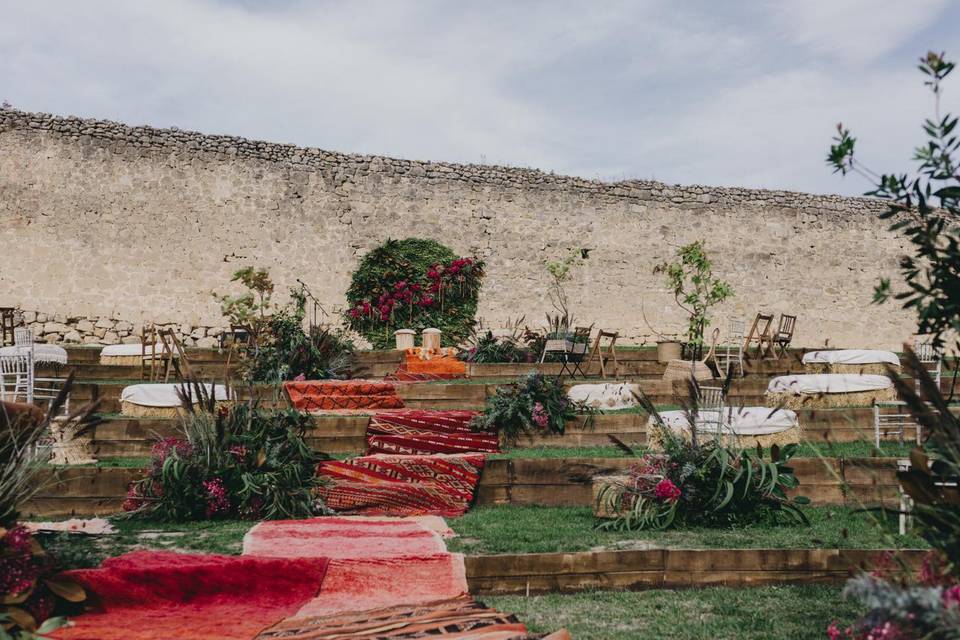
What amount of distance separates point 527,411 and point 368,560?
343cm

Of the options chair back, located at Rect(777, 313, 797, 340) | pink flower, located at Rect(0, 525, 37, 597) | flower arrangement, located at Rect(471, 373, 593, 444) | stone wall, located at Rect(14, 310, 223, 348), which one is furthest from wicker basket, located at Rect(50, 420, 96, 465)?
chair back, located at Rect(777, 313, 797, 340)

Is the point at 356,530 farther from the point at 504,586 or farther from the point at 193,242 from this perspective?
the point at 193,242

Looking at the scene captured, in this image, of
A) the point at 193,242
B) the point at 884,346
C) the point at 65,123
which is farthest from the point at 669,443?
the point at 884,346

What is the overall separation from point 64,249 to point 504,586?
11.6m

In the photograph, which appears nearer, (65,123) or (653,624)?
(653,624)

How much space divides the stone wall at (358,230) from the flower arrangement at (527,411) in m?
7.43

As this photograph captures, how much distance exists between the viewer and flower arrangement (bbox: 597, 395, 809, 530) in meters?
4.76

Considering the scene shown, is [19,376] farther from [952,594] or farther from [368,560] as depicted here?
[952,594]

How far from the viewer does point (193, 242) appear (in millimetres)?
13734

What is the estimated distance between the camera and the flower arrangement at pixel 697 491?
476 centimetres

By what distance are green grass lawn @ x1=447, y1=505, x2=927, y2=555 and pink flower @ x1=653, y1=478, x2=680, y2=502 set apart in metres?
0.18

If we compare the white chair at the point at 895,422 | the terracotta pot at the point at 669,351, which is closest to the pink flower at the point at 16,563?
the white chair at the point at 895,422

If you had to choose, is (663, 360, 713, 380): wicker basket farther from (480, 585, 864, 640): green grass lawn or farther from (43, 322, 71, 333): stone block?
(43, 322, 71, 333): stone block

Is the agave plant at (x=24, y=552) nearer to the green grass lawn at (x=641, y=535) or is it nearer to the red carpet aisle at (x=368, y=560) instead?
the red carpet aisle at (x=368, y=560)
